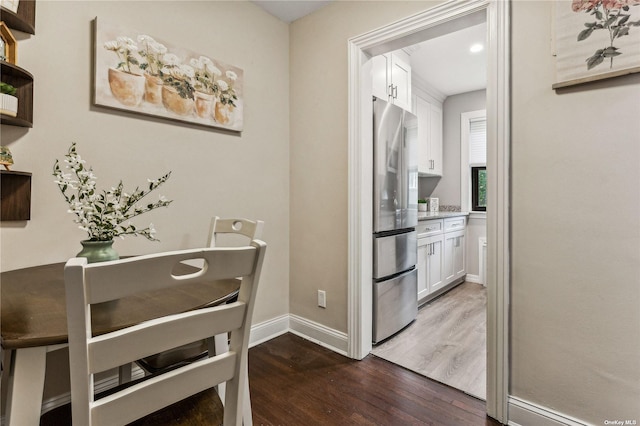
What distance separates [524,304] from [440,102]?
375 centimetres

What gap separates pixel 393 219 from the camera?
8.05 ft

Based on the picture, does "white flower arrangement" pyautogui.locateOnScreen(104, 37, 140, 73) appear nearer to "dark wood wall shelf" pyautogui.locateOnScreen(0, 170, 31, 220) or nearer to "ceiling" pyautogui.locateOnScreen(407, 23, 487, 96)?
"dark wood wall shelf" pyautogui.locateOnScreen(0, 170, 31, 220)

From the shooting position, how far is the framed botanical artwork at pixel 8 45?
1254 millimetres

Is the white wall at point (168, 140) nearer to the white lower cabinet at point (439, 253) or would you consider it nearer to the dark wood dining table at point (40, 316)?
the dark wood dining table at point (40, 316)

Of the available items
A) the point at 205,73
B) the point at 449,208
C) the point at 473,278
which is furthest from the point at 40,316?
the point at 449,208

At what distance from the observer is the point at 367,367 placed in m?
2.05

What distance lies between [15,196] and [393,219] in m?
2.22

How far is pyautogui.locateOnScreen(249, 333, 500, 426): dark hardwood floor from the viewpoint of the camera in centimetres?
157

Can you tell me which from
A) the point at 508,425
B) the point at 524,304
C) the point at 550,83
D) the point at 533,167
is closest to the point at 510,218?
the point at 533,167

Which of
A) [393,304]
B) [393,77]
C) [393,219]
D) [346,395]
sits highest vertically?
[393,77]

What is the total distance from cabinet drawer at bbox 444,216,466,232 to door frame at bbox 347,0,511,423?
1945 millimetres

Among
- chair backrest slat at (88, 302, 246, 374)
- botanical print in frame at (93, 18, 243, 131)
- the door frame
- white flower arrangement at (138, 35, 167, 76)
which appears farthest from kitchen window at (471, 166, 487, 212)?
chair backrest slat at (88, 302, 246, 374)

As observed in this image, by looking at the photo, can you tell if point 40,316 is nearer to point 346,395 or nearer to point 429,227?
point 346,395

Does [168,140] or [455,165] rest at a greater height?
[455,165]
